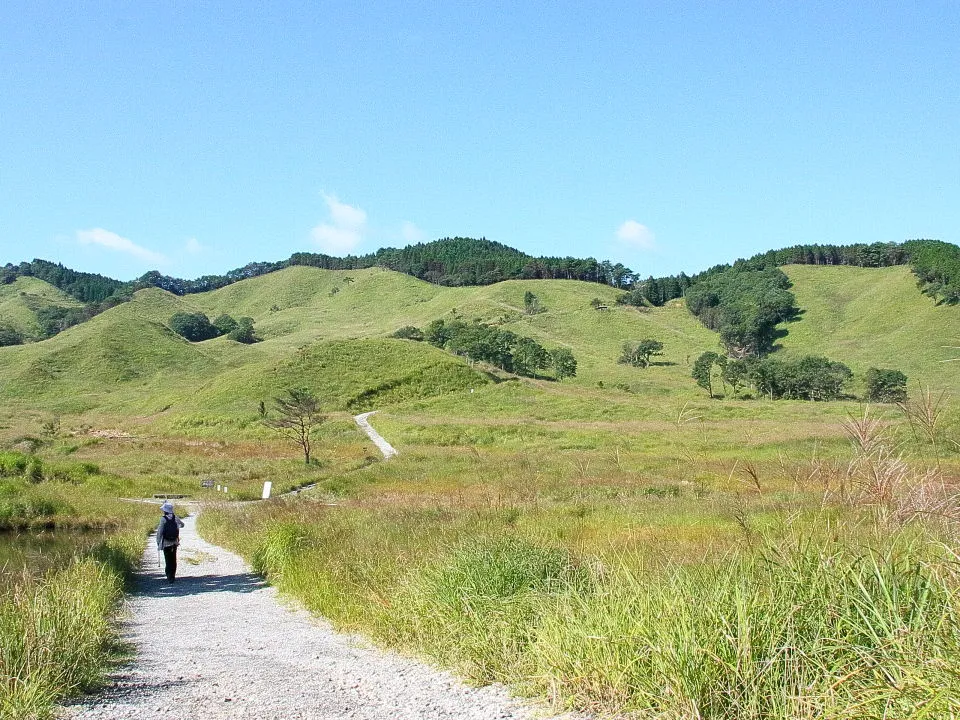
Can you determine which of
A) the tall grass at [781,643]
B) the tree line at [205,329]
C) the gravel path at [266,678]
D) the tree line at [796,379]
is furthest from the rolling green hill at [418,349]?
the tall grass at [781,643]

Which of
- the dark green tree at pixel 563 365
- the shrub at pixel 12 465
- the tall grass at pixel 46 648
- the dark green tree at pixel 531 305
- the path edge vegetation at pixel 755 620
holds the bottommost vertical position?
the shrub at pixel 12 465

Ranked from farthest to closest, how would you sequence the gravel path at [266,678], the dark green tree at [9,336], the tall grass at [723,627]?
the dark green tree at [9,336] < the gravel path at [266,678] < the tall grass at [723,627]

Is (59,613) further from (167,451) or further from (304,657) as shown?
(167,451)

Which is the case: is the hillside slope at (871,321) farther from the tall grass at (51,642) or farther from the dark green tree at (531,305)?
the tall grass at (51,642)

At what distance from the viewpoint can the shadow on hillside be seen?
1468 cm

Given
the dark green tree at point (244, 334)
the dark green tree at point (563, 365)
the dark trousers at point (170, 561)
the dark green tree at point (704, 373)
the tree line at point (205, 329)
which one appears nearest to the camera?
the dark trousers at point (170, 561)

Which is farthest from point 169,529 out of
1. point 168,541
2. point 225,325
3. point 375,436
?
point 225,325

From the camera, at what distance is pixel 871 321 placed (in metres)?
136

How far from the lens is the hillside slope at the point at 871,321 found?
11144cm

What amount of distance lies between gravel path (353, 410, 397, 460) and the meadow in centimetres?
129

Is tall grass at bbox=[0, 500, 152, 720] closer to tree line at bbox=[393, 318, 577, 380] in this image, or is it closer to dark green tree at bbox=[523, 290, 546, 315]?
tree line at bbox=[393, 318, 577, 380]

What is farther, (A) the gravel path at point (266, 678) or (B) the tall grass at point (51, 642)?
(A) the gravel path at point (266, 678)

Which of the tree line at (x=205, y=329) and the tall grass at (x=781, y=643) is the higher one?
the tree line at (x=205, y=329)

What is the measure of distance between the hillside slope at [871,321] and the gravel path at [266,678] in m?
96.5
